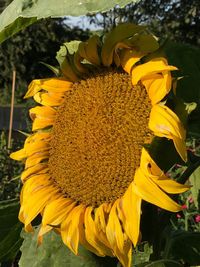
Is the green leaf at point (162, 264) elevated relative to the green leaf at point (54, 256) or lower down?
elevated

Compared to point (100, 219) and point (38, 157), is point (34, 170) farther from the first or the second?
point (100, 219)

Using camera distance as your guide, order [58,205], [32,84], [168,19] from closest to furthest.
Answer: [58,205] → [32,84] → [168,19]

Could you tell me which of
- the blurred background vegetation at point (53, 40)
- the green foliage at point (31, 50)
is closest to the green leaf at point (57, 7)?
the blurred background vegetation at point (53, 40)

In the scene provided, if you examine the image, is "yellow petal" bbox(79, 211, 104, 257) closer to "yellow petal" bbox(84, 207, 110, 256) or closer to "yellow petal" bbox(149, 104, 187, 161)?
"yellow petal" bbox(84, 207, 110, 256)

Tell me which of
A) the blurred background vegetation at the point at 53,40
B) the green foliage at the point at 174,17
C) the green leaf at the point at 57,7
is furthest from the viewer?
the green foliage at the point at 174,17

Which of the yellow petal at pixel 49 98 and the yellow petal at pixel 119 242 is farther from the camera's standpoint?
the yellow petal at pixel 49 98

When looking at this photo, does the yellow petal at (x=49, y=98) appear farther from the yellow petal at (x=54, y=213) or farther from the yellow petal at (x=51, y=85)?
the yellow petal at (x=54, y=213)

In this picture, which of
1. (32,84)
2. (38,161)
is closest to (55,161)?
(38,161)

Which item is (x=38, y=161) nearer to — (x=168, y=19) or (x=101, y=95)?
(x=101, y=95)

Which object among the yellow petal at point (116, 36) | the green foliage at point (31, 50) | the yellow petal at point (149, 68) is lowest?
the green foliage at point (31, 50)
